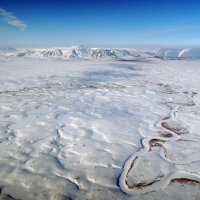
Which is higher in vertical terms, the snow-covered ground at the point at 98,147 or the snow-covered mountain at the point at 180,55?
the snow-covered ground at the point at 98,147

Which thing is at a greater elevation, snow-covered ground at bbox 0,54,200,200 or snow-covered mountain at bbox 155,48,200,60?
snow-covered ground at bbox 0,54,200,200

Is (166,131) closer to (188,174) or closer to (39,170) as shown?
(188,174)

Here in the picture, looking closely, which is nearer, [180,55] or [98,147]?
[98,147]

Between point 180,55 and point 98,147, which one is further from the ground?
point 98,147

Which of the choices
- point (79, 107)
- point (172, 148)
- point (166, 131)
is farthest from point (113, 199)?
point (79, 107)

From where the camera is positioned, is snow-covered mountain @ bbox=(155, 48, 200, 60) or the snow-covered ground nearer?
the snow-covered ground

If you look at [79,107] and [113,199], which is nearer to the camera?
[113,199]

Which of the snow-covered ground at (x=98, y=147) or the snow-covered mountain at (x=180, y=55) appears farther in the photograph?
the snow-covered mountain at (x=180, y=55)

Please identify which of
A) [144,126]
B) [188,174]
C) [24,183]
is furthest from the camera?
[144,126]
